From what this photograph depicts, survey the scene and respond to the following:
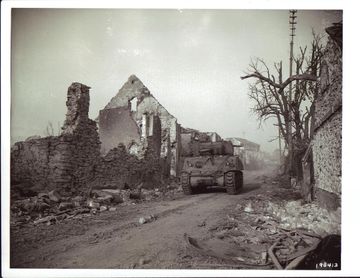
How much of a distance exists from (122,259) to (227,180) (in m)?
5.38

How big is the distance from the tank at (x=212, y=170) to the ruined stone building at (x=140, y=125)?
4.07m

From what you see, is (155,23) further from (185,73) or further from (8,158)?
(8,158)

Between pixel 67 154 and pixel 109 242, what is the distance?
3.50 meters

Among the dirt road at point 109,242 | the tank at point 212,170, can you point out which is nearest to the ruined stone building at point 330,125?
the dirt road at point 109,242

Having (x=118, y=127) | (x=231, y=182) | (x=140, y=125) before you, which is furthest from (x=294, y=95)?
(x=118, y=127)

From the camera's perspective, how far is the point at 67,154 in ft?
23.5

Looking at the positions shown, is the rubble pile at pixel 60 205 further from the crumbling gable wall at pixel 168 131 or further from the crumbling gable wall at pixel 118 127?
the crumbling gable wall at pixel 118 127

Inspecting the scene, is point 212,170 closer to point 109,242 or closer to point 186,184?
point 186,184

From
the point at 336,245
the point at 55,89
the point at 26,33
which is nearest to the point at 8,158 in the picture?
the point at 55,89

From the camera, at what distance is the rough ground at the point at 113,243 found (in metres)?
4.05

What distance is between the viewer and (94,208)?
626 cm

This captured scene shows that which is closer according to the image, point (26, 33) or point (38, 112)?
point (26, 33)

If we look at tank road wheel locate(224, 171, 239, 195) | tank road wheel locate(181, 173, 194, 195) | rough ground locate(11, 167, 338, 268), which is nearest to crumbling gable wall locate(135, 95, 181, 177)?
tank road wheel locate(181, 173, 194, 195)
